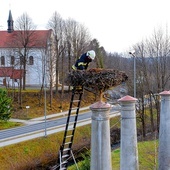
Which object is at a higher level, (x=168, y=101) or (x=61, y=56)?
(x=61, y=56)

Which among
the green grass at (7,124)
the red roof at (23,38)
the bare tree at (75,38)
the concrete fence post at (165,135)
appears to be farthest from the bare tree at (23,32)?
the concrete fence post at (165,135)

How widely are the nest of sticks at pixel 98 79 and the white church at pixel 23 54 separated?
126 feet

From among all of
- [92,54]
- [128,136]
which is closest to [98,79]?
[92,54]

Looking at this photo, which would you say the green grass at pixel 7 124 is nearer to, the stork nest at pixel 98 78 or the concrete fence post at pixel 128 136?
the stork nest at pixel 98 78

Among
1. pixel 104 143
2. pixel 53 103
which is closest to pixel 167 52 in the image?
pixel 53 103

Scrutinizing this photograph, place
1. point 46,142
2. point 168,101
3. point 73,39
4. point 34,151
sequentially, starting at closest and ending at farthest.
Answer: point 168,101 < point 34,151 < point 46,142 < point 73,39

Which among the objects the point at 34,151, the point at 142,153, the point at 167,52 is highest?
the point at 167,52

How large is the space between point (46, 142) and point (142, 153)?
42.4 feet

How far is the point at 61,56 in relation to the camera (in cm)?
4706

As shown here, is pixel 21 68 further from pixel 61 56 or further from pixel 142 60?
pixel 142 60

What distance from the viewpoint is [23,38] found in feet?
155

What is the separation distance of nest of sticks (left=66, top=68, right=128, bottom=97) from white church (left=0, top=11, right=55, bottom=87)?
3848 cm

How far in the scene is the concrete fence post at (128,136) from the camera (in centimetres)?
504

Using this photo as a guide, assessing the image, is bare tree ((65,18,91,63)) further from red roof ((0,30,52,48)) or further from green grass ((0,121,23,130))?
green grass ((0,121,23,130))
